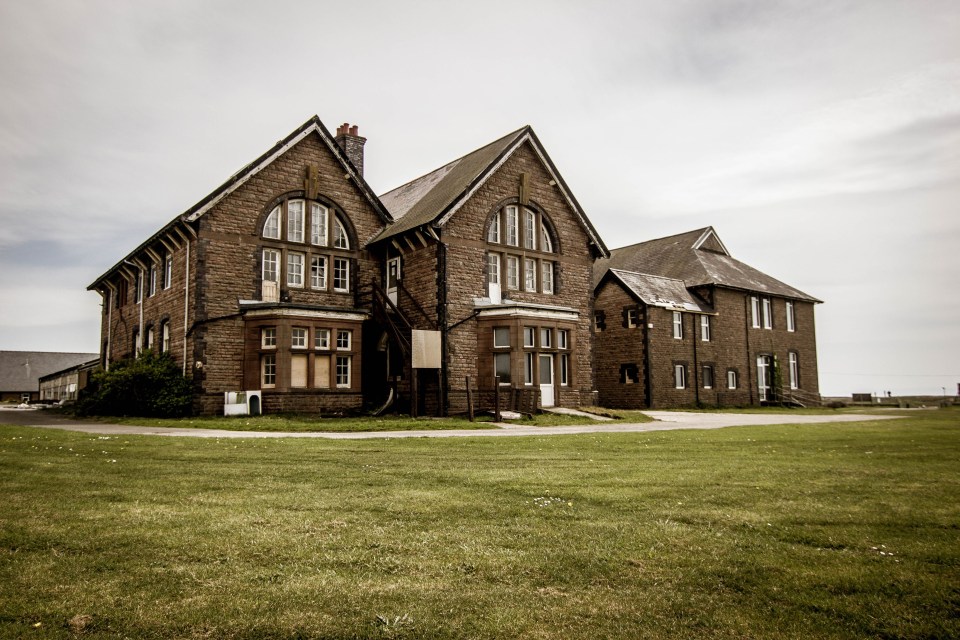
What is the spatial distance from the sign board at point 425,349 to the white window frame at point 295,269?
5.21 m

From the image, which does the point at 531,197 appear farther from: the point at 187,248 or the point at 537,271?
the point at 187,248

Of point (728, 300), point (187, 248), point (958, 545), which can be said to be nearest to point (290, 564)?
point (958, 545)

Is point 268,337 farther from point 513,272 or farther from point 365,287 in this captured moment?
point 513,272

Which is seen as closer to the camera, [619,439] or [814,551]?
[814,551]

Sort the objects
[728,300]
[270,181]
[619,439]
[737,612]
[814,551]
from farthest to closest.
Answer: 1. [728,300]
2. [270,181]
3. [619,439]
4. [814,551]
5. [737,612]

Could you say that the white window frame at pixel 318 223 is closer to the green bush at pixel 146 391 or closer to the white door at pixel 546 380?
the green bush at pixel 146 391

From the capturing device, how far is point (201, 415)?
79.7 feet

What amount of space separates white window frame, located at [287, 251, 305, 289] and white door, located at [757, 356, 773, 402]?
28.2 meters

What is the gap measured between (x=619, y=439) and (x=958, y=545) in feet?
34.7

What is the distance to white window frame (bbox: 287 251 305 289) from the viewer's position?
2706cm

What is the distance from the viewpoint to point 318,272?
91.7ft

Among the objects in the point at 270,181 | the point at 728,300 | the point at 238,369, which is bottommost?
the point at 238,369

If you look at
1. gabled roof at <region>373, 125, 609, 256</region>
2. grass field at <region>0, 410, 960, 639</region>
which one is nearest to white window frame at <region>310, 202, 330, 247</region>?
gabled roof at <region>373, 125, 609, 256</region>

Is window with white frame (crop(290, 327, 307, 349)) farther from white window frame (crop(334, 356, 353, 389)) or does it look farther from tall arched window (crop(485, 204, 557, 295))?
tall arched window (crop(485, 204, 557, 295))
